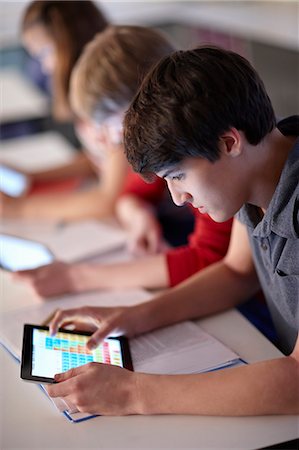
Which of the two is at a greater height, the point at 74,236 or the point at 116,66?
the point at 116,66

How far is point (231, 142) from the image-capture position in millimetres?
1153

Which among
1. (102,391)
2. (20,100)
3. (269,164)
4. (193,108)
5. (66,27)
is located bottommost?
(20,100)

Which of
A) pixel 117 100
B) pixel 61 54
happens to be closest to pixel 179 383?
pixel 117 100

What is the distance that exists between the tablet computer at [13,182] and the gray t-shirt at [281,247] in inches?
45.2

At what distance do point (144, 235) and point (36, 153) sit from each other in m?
0.77

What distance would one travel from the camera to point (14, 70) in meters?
3.64

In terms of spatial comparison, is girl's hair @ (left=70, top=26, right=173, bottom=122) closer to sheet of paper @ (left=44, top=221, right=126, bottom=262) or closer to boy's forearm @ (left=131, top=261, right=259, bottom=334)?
sheet of paper @ (left=44, top=221, right=126, bottom=262)

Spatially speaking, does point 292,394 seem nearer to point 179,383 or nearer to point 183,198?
point 179,383

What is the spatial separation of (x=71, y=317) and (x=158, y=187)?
2.72ft

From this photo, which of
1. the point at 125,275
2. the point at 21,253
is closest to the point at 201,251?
the point at 125,275

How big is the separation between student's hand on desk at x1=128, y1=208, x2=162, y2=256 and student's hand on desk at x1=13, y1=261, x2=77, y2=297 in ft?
0.80

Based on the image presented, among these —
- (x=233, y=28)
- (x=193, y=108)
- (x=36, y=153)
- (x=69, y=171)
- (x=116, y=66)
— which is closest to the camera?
(x=193, y=108)

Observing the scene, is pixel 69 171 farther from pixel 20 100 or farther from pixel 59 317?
pixel 59 317

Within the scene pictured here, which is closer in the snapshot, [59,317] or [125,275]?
[59,317]
